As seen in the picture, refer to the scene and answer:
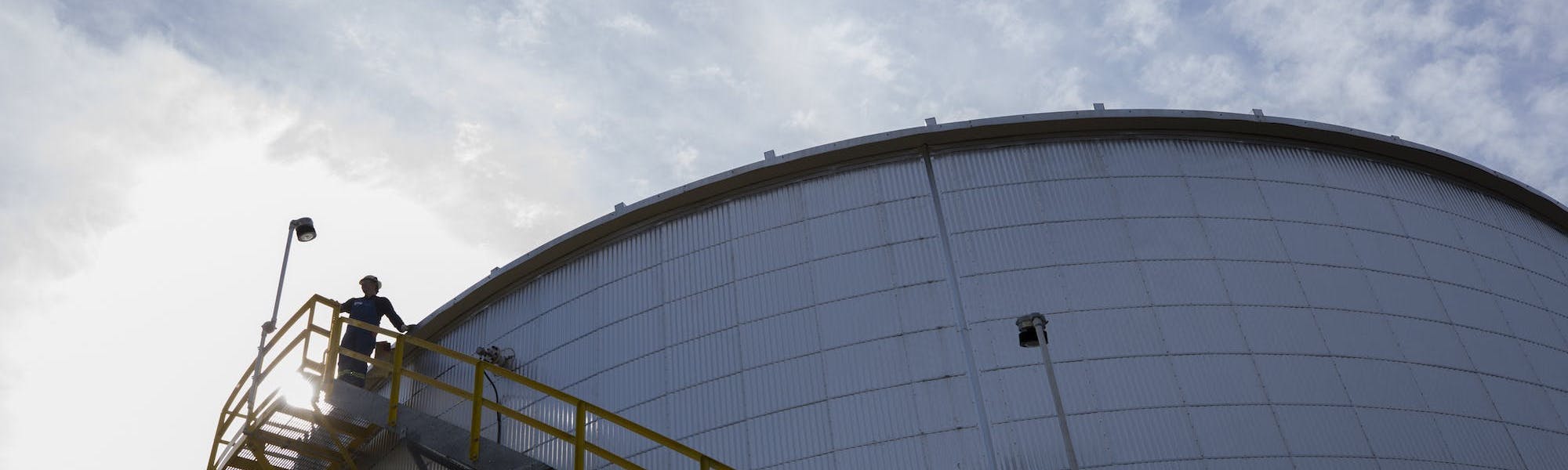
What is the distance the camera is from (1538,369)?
16.7m

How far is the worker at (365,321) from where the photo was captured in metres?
17.3

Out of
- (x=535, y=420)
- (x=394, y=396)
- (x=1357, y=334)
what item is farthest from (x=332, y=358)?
(x=1357, y=334)

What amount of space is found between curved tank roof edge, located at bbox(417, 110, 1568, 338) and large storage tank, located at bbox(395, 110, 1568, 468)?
5 centimetres

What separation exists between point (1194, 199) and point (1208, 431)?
12.9ft

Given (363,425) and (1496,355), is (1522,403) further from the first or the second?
(363,425)

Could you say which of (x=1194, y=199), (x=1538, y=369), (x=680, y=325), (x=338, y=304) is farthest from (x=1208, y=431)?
(x=338, y=304)

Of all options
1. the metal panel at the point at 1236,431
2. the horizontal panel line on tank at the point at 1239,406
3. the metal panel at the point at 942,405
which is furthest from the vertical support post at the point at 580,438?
the metal panel at the point at 1236,431

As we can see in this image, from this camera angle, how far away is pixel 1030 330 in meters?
13.6

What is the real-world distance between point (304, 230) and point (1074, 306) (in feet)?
36.2

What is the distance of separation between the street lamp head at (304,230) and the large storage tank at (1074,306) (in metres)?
2.98

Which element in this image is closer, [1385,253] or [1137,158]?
[1385,253]

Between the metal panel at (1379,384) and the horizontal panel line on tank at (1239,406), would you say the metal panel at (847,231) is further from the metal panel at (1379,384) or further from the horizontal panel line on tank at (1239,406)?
the metal panel at (1379,384)

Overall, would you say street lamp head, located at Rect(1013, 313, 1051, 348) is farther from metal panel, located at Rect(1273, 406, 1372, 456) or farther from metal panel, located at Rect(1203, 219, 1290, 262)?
metal panel, located at Rect(1203, 219, 1290, 262)

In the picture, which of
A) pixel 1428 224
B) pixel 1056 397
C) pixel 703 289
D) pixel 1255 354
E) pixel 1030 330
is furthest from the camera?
pixel 1428 224
